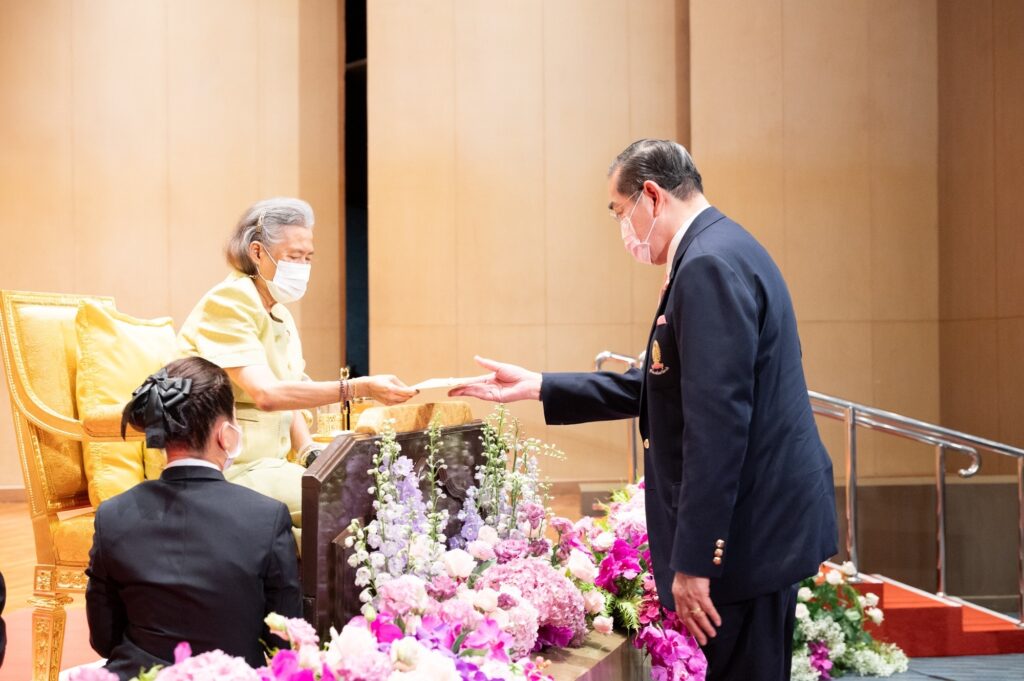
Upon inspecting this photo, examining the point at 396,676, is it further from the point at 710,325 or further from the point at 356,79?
the point at 356,79

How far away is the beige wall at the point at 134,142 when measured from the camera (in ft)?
23.4

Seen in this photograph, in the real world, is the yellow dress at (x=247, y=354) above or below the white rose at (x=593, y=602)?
above

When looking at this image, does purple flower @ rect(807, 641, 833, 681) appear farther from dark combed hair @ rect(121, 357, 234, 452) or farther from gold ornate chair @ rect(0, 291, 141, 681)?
dark combed hair @ rect(121, 357, 234, 452)

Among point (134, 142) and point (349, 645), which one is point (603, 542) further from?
point (134, 142)

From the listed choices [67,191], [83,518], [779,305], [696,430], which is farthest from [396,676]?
[67,191]

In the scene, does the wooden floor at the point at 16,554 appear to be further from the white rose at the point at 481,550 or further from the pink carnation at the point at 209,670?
the pink carnation at the point at 209,670

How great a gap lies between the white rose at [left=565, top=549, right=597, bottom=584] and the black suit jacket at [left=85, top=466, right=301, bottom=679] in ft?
2.47

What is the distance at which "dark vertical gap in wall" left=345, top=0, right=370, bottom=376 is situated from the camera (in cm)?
761

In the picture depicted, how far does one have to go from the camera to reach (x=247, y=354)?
2.57 metres

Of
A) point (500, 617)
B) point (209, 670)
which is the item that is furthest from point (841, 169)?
point (209, 670)

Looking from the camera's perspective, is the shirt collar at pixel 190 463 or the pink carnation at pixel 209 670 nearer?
the pink carnation at pixel 209 670

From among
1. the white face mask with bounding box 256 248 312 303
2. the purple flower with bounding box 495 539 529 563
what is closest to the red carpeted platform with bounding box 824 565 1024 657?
the purple flower with bounding box 495 539 529 563

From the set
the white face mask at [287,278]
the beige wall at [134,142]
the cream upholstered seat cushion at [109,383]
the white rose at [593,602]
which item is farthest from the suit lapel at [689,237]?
the beige wall at [134,142]

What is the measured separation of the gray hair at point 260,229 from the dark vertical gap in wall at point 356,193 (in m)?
4.71
